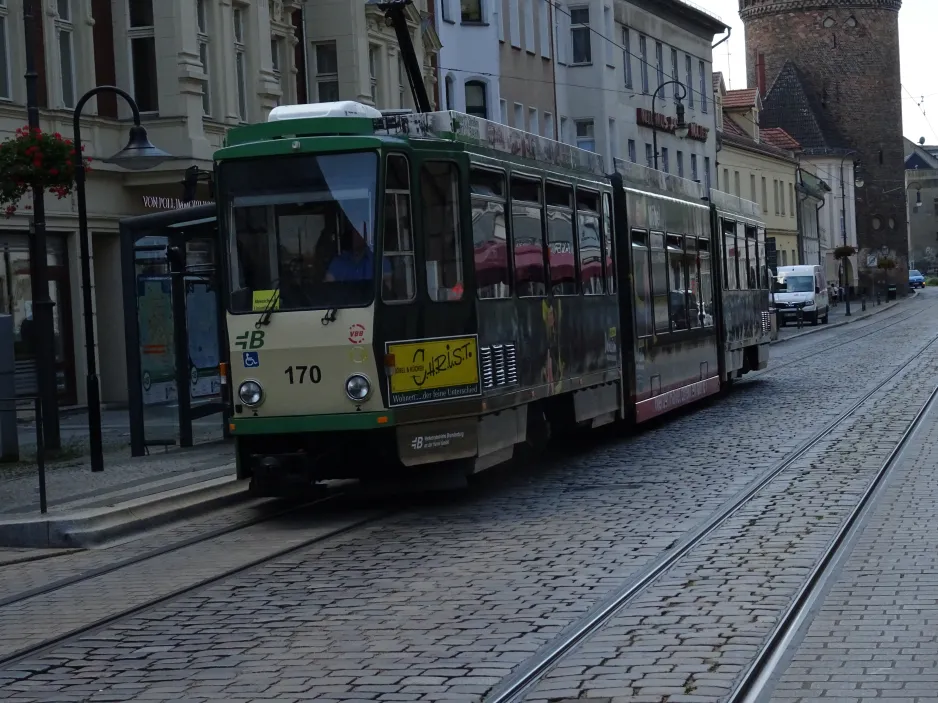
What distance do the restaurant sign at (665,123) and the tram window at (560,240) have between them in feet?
138

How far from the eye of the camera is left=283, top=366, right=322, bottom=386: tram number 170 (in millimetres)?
13211

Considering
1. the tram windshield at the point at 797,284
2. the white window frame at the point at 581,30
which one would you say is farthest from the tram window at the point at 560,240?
the tram windshield at the point at 797,284

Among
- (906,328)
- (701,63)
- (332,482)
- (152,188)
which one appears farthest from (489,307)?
(701,63)

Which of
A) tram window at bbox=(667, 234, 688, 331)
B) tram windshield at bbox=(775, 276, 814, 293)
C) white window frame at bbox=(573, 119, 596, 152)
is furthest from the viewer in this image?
tram windshield at bbox=(775, 276, 814, 293)

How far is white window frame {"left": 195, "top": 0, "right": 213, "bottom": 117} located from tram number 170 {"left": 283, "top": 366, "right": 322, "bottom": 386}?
60.1 feet

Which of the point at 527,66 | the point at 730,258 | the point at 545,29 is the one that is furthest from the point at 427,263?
the point at 545,29

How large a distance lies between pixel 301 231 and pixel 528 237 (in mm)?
2957

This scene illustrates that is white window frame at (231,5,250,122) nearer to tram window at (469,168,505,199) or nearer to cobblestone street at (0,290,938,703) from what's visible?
cobblestone street at (0,290,938,703)

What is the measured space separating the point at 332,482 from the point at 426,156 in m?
4.13

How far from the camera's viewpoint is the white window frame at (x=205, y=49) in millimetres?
30859

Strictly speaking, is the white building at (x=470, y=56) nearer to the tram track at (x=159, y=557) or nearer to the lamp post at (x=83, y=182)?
the lamp post at (x=83, y=182)

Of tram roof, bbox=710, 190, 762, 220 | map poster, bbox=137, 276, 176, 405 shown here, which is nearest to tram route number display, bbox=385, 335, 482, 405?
map poster, bbox=137, 276, 176, 405

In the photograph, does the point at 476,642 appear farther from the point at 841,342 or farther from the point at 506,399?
the point at 841,342

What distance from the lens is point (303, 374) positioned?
522 inches
